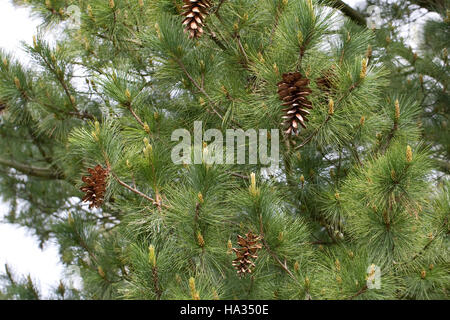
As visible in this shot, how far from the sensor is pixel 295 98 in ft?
5.28

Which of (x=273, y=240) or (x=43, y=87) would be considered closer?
(x=273, y=240)

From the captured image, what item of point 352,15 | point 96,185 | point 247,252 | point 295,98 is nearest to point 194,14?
point 295,98

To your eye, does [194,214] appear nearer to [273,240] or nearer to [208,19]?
[273,240]

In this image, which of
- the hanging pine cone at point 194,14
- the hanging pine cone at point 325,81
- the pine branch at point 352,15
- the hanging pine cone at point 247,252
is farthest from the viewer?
the pine branch at point 352,15

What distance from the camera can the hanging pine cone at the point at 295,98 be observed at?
1603mm

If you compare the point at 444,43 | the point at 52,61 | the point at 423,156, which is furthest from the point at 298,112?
the point at 444,43

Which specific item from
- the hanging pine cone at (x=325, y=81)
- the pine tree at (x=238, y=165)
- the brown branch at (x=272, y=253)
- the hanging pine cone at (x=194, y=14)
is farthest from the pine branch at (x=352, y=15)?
the brown branch at (x=272, y=253)

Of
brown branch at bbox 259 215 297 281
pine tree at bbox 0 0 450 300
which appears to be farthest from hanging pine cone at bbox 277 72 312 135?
brown branch at bbox 259 215 297 281

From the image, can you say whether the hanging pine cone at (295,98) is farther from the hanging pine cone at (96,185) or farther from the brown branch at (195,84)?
the hanging pine cone at (96,185)

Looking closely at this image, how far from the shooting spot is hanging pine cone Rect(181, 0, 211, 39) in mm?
1664

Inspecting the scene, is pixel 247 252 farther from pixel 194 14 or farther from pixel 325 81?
pixel 194 14

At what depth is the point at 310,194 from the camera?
2141 millimetres

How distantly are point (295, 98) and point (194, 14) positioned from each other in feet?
1.35

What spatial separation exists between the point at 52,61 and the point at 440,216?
1.60 metres
